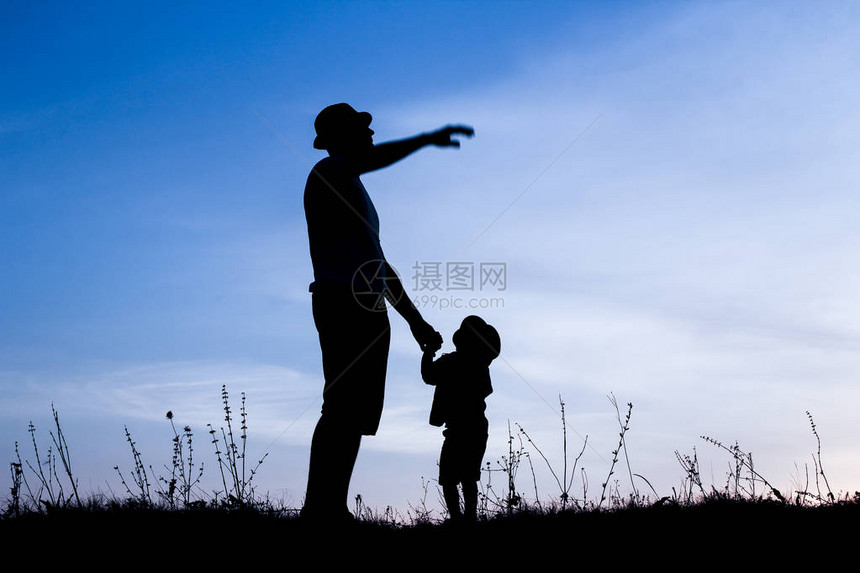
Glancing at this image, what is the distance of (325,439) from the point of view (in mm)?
4059

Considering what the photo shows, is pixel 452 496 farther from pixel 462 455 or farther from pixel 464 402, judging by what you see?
pixel 464 402

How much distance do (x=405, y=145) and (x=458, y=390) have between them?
2410 millimetres

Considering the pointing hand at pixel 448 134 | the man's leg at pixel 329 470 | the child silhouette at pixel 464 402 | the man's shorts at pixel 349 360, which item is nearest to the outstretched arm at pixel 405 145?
the pointing hand at pixel 448 134

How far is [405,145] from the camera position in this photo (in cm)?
401

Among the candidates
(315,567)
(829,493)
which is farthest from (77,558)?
(829,493)

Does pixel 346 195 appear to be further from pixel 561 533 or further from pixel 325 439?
pixel 561 533

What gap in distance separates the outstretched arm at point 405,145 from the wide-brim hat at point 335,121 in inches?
19.8

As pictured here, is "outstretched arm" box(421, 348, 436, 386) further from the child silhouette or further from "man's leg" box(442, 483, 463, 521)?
"man's leg" box(442, 483, 463, 521)

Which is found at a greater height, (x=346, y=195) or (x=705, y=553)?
(x=346, y=195)

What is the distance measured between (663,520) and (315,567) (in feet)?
6.95

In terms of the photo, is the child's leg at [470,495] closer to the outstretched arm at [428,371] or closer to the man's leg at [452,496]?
the man's leg at [452,496]

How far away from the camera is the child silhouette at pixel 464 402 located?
5.57 m

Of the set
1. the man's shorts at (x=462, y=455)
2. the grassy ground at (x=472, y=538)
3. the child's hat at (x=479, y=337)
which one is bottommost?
the grassy ground at (x=472, y=538)

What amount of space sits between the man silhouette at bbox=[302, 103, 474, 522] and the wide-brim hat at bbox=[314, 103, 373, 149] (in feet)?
0.79
